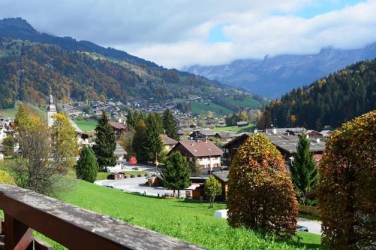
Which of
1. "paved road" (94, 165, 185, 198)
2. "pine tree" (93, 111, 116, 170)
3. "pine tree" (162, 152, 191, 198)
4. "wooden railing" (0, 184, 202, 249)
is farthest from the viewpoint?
"pine tree" (93, 111, 116, 170)

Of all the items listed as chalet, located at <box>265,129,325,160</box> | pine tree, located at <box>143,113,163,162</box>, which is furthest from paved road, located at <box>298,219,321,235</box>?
pine tree, located at <box>143,113,163,162</box>

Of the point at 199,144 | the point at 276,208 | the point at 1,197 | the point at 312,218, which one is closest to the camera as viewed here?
the point at 1,197

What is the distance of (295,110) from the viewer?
147625 millimetres

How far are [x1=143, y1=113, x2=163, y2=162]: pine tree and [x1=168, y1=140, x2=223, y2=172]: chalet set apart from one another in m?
2.80

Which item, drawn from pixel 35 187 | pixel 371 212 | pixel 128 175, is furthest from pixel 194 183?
pixel 371 212

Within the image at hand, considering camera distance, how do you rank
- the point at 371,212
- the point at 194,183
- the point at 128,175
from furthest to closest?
the point at 128,175
the point at 194,183
the point at 371,212

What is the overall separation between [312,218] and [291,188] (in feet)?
70.0

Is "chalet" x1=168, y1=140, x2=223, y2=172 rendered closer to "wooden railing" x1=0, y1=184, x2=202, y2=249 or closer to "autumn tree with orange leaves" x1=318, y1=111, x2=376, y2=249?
"autumn tree with orange leaves" x1=318, y1=111, x2=376, y2=249

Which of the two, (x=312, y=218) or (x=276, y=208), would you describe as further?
(x=312, y=218)

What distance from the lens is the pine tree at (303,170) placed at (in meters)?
42.2

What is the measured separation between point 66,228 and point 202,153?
7757cm

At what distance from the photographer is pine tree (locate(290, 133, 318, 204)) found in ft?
138

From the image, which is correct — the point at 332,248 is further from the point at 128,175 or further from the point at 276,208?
the point at 128,175

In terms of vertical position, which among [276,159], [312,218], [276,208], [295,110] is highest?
[295,110]
